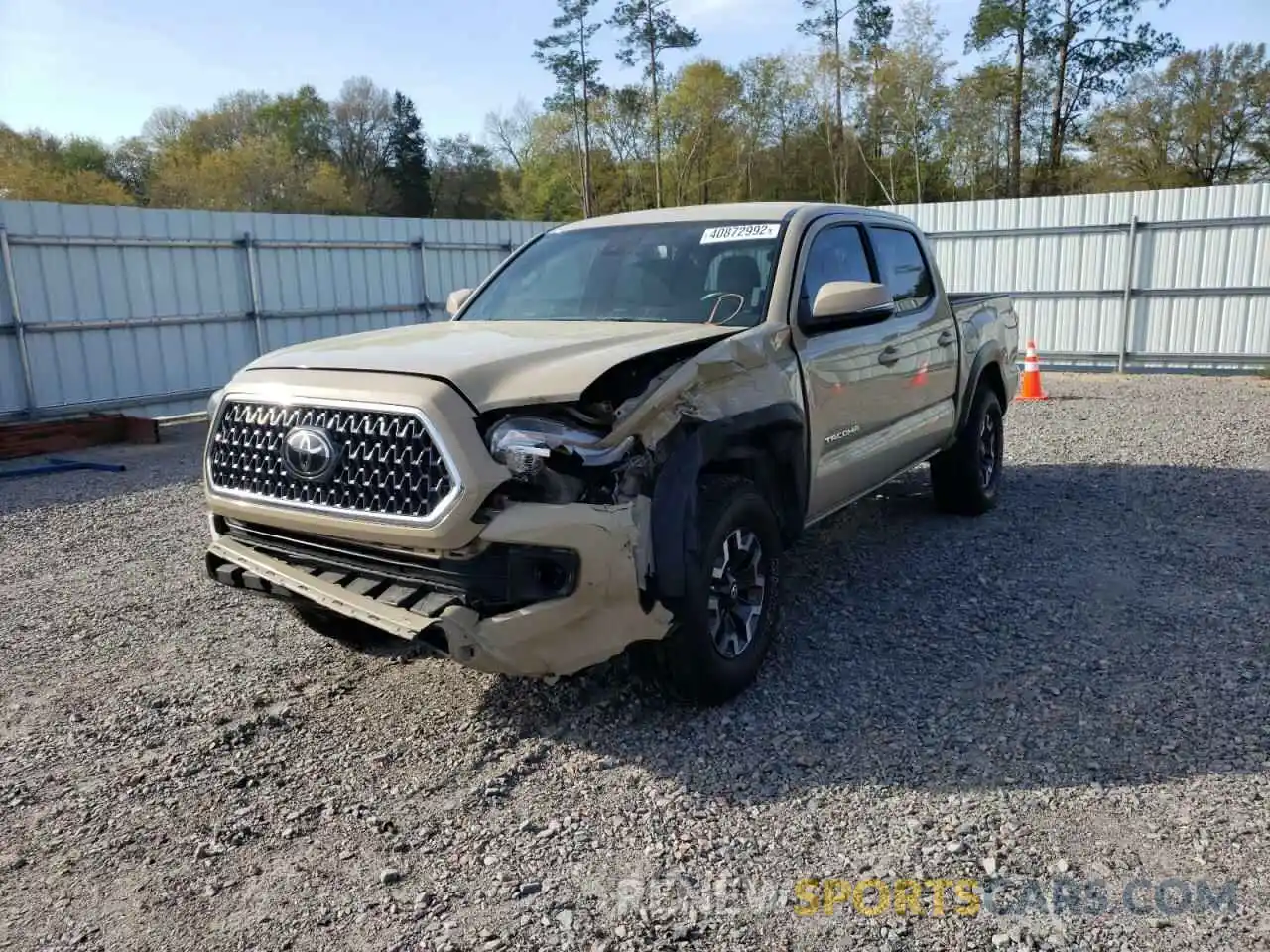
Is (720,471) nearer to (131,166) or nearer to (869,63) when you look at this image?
(869,63)

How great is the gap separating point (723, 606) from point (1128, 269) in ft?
44.3

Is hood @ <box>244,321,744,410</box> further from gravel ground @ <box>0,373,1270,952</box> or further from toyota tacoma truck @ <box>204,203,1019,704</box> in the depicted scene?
gravel ground @ <box>0,373,1270,952</box>

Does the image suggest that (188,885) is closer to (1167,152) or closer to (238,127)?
(1167,152)

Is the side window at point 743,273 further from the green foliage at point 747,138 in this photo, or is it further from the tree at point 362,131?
the tree at point 362,131

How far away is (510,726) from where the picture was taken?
3.57 m

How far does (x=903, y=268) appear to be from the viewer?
5.53 meters

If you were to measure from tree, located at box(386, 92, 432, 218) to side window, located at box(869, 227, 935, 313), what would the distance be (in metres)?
59.1

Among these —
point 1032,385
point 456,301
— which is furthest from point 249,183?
point 456,301

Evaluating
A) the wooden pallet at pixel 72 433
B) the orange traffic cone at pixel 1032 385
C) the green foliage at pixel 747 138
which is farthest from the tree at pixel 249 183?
the orange traffic cone at pixel 1032 385

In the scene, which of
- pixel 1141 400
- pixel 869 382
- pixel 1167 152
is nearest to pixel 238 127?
pixel 1167 152

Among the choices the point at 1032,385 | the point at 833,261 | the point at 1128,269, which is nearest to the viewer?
the point at 833,261

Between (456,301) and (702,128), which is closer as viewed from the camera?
(456,301)

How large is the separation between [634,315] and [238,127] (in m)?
66.4

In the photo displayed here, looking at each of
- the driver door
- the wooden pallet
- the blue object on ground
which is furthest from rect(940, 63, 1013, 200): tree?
the driver door
